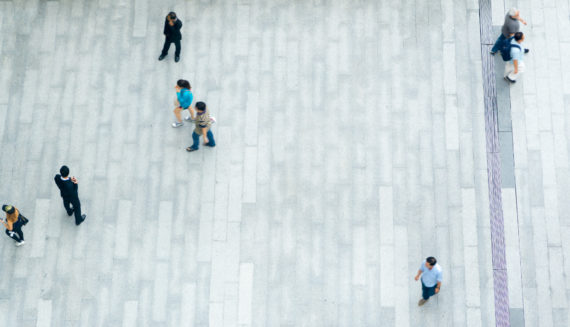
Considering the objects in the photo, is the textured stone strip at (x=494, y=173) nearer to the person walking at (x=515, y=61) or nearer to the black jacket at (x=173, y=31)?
the person walking at (x=515, y=61)

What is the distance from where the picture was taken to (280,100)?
13.0 m

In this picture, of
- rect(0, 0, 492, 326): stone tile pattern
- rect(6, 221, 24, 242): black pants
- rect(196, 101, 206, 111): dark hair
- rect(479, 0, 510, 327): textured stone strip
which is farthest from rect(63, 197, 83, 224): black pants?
rect(479, 0, 510, 327): textured stone strip

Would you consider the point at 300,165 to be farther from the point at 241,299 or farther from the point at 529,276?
the point at 529,276

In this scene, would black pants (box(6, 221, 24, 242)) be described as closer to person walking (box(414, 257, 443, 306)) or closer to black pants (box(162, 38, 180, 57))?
black pants (box(162, 38, 180, 57))

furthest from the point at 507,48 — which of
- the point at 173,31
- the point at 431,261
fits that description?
the point at 173,31

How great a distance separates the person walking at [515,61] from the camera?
482 inches

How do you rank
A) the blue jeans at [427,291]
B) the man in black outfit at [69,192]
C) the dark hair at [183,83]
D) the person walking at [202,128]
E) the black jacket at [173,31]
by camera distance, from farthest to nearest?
the black jacket at [173,31] → the dark hair at [183,83] → the person walking at [202,128] → the man in black outfit at [69,192] → the blue jeans at [427,291]

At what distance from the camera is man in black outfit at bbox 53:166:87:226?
1106cm

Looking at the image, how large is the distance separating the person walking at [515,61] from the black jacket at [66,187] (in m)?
8.77

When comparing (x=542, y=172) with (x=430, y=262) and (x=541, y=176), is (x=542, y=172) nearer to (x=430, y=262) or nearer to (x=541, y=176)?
(x=541, y=176)

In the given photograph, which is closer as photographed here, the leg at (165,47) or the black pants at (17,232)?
the black pants at (17,232)

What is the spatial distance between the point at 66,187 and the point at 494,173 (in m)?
8.15

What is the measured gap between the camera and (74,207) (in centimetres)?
1173

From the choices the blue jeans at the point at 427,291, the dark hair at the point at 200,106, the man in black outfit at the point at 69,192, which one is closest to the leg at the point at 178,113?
the dark hair at the point at 200,106
